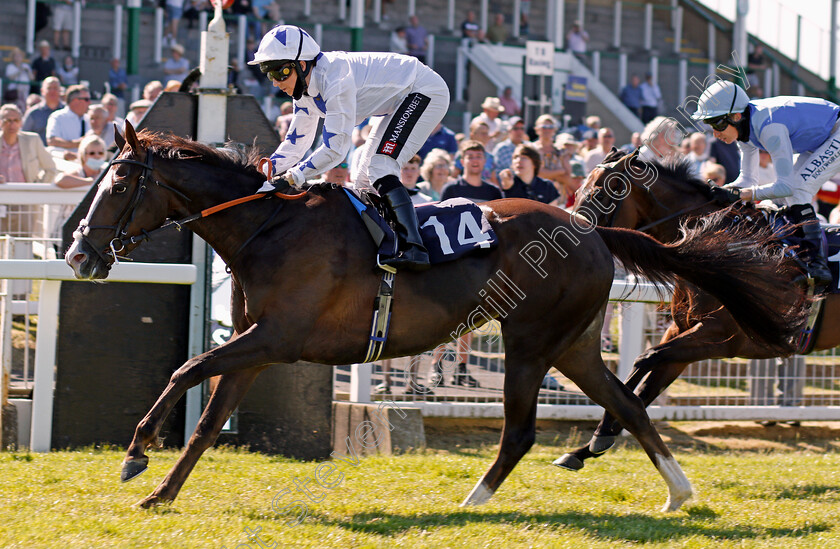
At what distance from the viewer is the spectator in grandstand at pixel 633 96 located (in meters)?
19.7

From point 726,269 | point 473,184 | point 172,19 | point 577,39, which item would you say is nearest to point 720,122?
point 726,269

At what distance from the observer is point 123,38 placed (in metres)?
16.4

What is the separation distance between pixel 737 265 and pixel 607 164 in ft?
4.13

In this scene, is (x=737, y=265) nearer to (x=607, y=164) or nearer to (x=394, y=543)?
(x=607, y=164)

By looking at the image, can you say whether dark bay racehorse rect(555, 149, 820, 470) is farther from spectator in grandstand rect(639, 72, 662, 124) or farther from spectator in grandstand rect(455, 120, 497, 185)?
spectator in grandstand rect(639, 72, 662, 124)

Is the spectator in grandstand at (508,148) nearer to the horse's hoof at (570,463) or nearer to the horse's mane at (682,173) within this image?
the horse's mane at (682,173)

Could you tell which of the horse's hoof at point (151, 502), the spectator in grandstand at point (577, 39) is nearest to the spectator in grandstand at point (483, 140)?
the horse's hoof at point (151, 502)

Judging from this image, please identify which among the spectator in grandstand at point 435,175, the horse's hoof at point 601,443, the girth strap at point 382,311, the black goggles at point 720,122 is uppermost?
the black goggles at point 720,122

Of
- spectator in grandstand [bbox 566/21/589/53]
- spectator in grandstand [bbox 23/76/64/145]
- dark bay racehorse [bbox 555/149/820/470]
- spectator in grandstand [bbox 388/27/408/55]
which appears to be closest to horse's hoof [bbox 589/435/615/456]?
dark bay racehorse [bbox 555/149/820/470]

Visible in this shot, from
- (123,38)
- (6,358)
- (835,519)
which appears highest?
(123,38)

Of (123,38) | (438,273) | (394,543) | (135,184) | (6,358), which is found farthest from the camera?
(123,38)

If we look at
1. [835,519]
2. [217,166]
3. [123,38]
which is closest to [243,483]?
[217,166]

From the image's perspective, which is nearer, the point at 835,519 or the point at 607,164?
the point at 835,519

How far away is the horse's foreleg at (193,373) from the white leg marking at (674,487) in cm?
210
